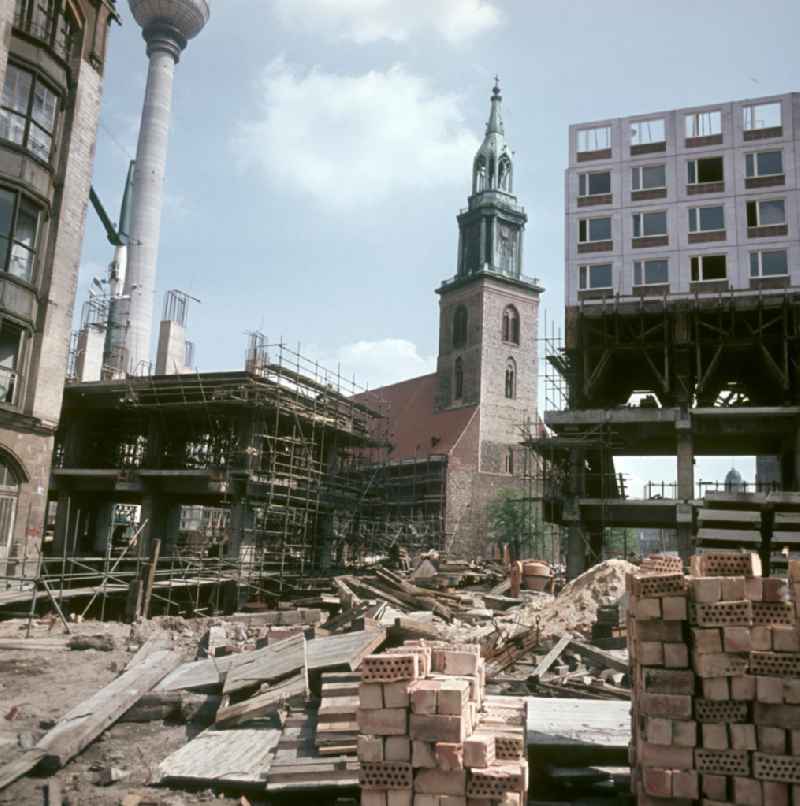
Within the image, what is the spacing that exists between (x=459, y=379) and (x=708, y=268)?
111 feet

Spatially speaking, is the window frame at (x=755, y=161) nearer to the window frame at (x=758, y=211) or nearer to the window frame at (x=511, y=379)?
the window frame at (x=758, y=211)

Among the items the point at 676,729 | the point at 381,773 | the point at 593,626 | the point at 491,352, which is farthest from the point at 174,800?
the point at 491,352

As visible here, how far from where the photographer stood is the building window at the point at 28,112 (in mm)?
22281

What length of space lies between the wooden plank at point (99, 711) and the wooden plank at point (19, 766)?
0.38ft

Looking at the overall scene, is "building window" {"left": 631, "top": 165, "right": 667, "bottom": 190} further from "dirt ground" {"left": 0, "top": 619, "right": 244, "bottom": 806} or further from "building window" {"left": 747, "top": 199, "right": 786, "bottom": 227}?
"dirt ground" {"left": 0, "top": 619, "right": 244, "bottom": 806}

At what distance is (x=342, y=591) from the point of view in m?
23.5

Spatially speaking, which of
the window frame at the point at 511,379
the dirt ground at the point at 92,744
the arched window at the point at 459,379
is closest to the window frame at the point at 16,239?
the dirt ground at the point at 92,744

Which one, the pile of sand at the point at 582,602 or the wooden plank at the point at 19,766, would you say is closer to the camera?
the wooden plank at the point at 19,766

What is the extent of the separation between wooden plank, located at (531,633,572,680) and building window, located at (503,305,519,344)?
51067 millimetres

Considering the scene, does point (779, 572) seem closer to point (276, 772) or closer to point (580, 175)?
point (580, 175)

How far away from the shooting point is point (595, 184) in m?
36.0

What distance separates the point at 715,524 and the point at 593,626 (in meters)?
5.88

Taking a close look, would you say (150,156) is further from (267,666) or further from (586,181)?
(267,666)

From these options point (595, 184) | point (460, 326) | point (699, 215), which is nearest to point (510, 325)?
point (460, 326)
